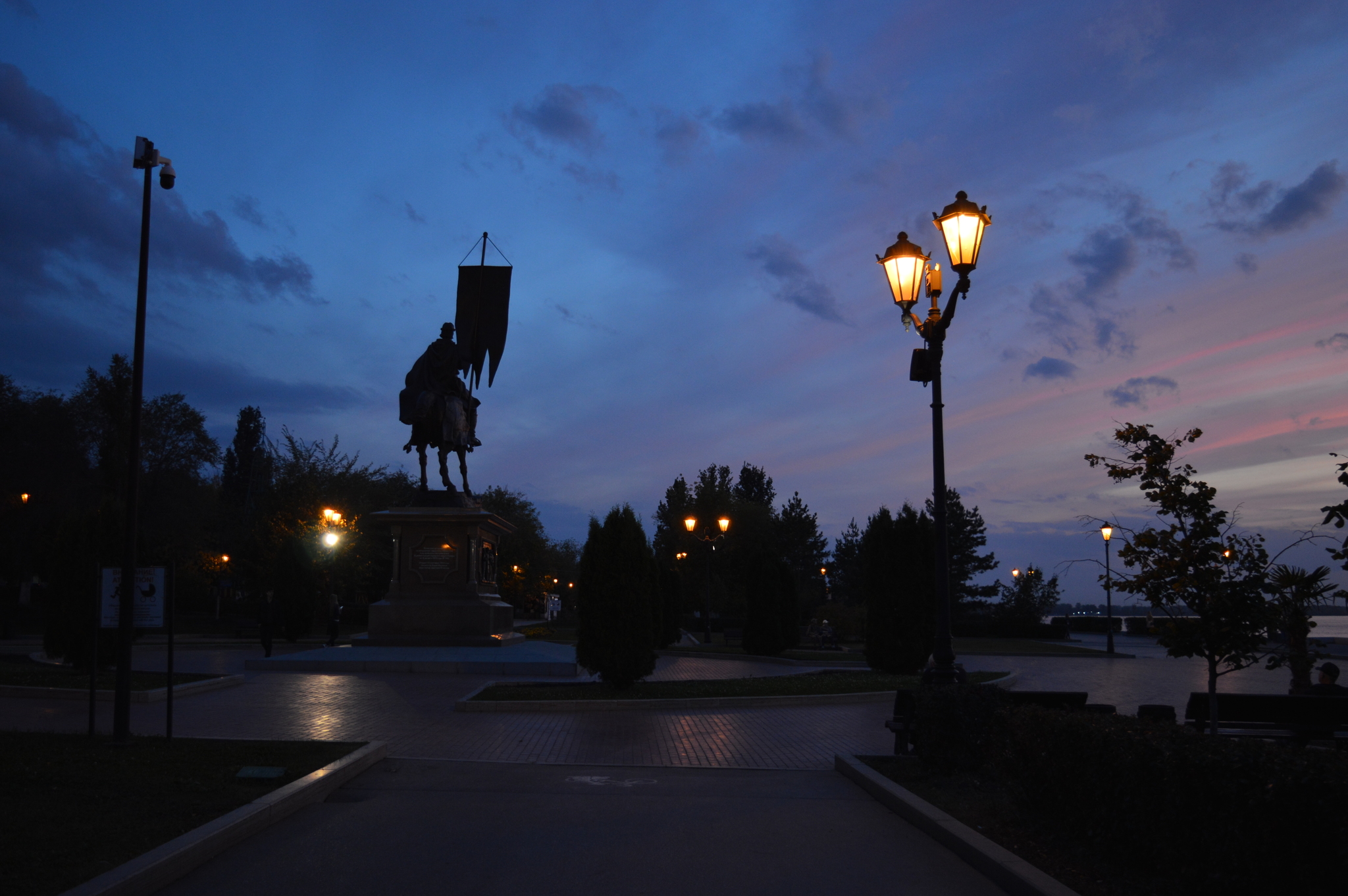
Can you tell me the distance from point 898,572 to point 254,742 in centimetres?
1489

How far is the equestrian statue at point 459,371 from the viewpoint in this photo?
28000 millimetres

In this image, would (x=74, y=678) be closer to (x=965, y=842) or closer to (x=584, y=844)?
(x=584, y=844)

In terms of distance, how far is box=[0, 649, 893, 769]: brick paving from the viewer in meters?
10.9

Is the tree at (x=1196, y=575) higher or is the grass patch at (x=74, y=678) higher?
the tree at (x=1196, y=575)

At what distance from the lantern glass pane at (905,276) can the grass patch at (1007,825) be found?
5.22m

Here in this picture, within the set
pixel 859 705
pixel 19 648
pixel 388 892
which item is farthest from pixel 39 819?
pixel 19 648

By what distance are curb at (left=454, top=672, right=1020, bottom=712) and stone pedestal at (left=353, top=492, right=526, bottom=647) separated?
828 cm

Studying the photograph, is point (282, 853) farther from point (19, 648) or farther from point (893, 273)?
point (19, 648)

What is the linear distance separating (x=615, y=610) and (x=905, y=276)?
331 inches

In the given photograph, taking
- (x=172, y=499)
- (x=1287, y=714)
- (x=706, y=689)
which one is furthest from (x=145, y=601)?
(x=172, y=499)

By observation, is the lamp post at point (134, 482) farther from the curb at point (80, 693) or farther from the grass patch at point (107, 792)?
the curb at point (80, 693)

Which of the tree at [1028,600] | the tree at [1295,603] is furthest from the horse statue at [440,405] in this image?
the tree at [1028,600]

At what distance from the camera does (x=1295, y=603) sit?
768 centimetres

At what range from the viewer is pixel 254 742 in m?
10.3
